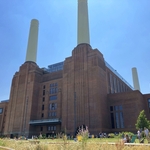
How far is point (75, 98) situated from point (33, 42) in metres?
35.2

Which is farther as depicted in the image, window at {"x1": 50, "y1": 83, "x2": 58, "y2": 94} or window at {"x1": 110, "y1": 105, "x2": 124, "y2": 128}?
window at {"x1": 50, "y1": 83, "x2": 58, "y2": 94}

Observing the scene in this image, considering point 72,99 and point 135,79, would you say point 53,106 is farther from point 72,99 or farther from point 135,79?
point 135,79

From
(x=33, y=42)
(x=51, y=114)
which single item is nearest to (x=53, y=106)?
(x=51, y=114)

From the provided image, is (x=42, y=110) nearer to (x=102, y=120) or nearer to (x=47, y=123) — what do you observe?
(x=47, y=123)

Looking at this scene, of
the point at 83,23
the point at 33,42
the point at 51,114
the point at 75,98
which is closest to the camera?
the point at 75,98

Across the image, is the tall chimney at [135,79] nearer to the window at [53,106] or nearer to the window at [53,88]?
the window at [53,88]

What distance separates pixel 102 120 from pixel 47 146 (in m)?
35.4

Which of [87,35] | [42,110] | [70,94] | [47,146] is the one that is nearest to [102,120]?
[70,94]

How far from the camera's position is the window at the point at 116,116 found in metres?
44.8

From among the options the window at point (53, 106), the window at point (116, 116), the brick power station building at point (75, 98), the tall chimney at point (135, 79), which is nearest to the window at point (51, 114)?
the brick power station building at point (75, 98)

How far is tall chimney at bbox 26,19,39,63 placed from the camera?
67700 mm

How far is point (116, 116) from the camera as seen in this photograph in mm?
46000

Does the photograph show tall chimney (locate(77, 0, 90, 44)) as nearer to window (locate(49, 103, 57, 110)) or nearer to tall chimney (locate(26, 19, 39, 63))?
tall chimney (locate(26, 19, 39, 63))

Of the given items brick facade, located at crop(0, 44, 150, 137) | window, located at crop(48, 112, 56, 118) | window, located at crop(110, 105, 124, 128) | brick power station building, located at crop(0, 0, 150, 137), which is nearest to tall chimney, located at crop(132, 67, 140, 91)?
brick facade, located at crop(0, 44, 150, 137)
